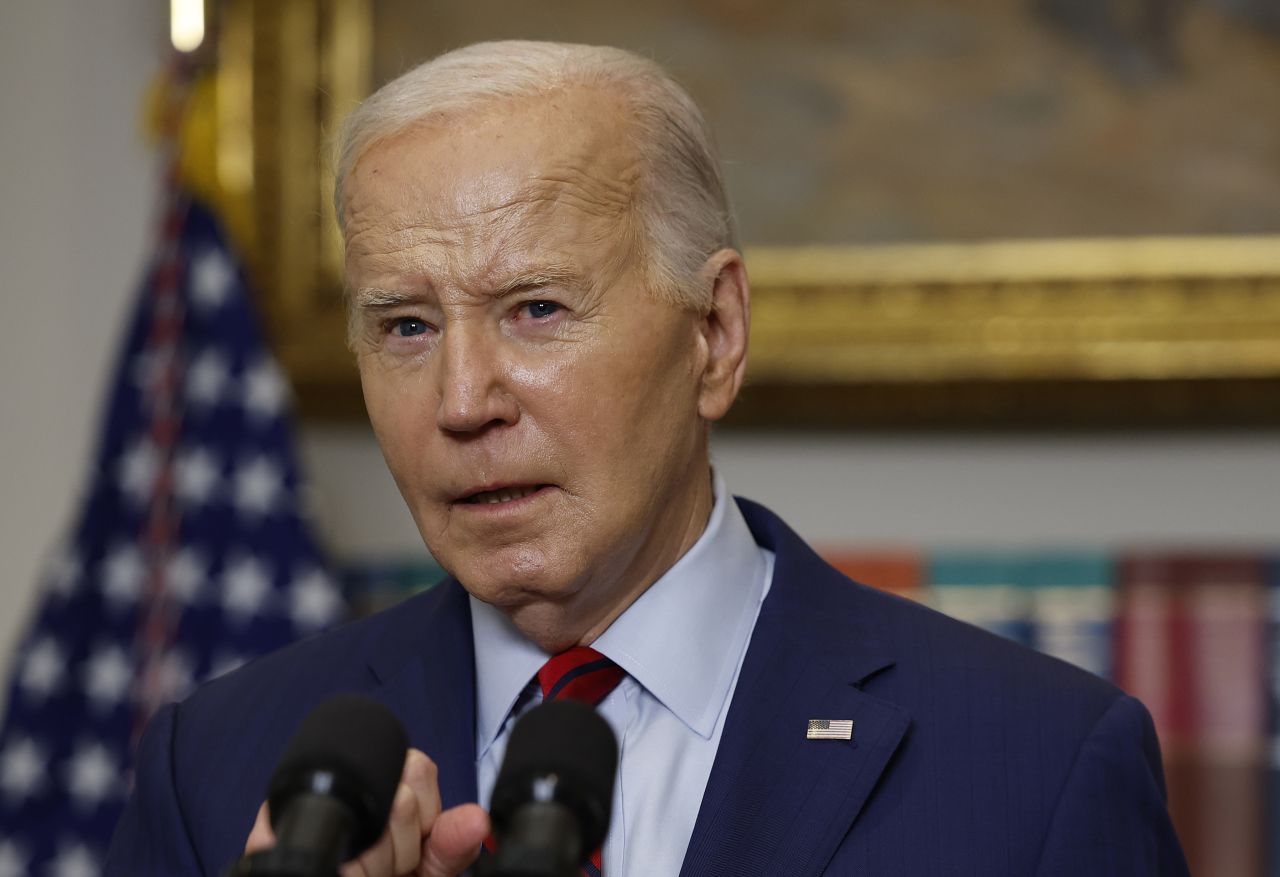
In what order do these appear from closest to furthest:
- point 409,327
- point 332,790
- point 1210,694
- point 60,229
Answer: point 332,790 → point 409,327 → point 1210,694 → point 60,229

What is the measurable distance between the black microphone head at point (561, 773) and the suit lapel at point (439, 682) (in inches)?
33.9

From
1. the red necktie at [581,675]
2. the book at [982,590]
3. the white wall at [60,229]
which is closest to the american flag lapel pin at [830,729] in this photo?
the red necktie at [581,675]

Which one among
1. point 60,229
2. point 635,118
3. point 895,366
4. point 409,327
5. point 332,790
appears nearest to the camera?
point 332,790

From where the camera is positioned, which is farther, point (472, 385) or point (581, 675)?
point (581, 675)

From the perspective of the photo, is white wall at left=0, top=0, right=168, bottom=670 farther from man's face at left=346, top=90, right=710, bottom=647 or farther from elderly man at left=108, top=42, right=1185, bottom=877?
man's face at left=346, top=90, right=710, bottom=647

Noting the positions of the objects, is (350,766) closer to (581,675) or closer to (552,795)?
(552,795)

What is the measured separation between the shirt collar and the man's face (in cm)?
9

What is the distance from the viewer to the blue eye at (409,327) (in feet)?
6.90

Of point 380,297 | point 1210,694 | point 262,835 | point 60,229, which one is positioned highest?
point 60,229

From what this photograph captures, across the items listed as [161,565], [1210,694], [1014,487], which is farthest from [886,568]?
[161,565]

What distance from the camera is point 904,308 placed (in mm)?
4168

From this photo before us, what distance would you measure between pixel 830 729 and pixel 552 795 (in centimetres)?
100

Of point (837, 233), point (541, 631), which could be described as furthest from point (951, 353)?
point (541, 631)

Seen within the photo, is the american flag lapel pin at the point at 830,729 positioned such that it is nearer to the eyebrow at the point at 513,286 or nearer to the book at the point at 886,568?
the eyebrow at the point at 513,286
